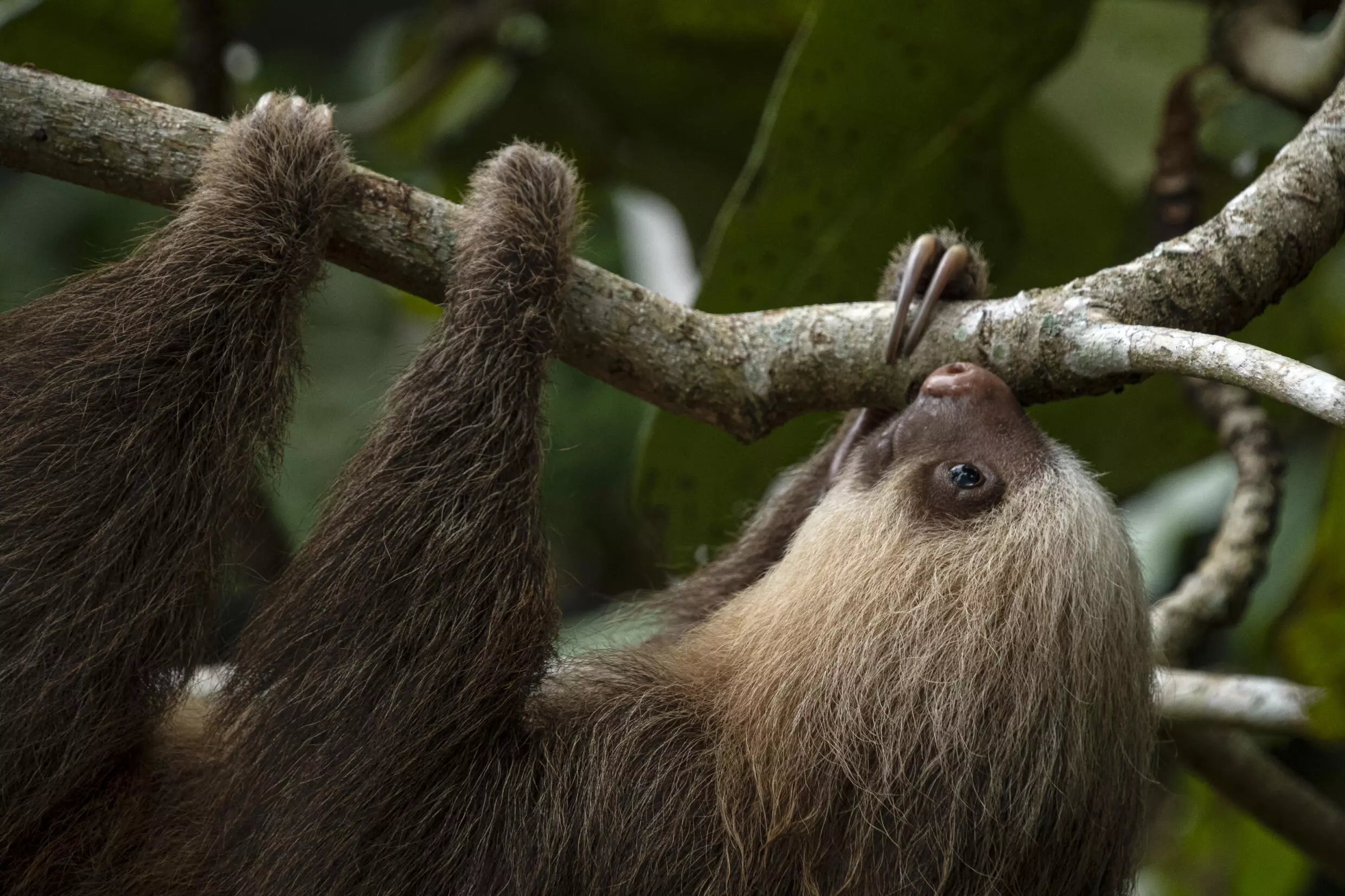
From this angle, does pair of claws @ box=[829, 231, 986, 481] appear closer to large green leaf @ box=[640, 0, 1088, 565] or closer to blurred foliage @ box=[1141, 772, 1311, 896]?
large green leaf @ box=[640, 0, 1088, 565]

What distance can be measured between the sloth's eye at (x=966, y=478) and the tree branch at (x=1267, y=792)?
3.99 ft

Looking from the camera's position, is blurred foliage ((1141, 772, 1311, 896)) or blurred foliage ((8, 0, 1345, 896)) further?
blurred foliage ((1141, 772, 1311, 896))

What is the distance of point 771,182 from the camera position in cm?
336

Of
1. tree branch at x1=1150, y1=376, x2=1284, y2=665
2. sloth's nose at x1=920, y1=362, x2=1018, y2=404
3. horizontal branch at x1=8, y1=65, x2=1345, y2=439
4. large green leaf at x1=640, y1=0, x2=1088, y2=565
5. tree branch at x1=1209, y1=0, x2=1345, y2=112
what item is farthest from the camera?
large green leaf at x1=640, y1=0, x2=1088, y2=565

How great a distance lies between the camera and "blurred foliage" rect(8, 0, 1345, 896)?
339cm

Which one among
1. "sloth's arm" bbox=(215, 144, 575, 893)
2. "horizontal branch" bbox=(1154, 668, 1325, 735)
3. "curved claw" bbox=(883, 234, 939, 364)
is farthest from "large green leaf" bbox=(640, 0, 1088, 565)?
"horizontal branch" bbox=(1154, 668, 1325, 735)

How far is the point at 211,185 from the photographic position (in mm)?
2498

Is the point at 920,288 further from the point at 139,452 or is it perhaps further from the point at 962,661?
the point at 139,452

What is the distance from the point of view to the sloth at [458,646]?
7.95 feet

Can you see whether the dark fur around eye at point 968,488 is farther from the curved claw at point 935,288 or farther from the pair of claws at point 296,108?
the pair of claws at point 296,108

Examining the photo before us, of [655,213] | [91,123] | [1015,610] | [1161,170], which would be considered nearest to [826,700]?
[1015,610]

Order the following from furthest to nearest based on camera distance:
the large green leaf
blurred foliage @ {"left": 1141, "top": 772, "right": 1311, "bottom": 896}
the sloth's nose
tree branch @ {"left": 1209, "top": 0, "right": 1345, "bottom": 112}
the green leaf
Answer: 1. blurred foliage @ {"left": 1141, "top": 772, "right": 1311, "bottom": 896}
2. the green leaf
3. the large green leaf
4. tree branch @ {"left": 1209, "top": 0, "right": 1345, "bottom": 112}
5. the sloth's nose

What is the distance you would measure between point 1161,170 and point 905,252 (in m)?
1.12

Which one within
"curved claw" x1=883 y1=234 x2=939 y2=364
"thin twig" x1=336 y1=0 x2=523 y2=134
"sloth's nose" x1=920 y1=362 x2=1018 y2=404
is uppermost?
"thin twig" x1=336 y1=0 x2=523 y2=134
